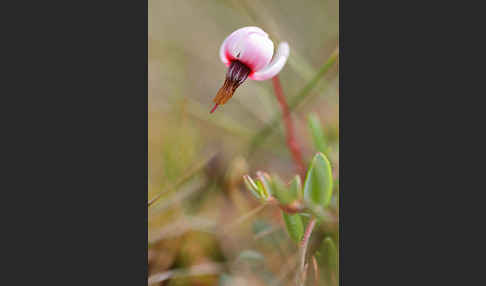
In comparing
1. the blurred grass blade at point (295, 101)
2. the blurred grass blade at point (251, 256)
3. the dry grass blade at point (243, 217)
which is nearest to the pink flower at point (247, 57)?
the blurred grass blade at point (295, 101)

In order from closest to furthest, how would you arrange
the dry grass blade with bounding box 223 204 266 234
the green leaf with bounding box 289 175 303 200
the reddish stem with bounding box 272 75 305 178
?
the green leaf with bounding box 289 175 303 200, the dry grass blade with bounding box 223 204 266 234, the reddish stem with bounding box 272 75 305 178

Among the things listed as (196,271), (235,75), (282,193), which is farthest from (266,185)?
(196,271)

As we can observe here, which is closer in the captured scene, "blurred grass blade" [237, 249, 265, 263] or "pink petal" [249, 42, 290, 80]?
"pink petal" [249, 42, 290, 80]

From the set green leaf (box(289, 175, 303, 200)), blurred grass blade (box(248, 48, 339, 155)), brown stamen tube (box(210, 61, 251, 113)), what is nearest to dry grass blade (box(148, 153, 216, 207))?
blurred grass blade (box(248, 48, 339, 155))

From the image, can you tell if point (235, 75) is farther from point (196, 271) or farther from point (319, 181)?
point (196, 271)

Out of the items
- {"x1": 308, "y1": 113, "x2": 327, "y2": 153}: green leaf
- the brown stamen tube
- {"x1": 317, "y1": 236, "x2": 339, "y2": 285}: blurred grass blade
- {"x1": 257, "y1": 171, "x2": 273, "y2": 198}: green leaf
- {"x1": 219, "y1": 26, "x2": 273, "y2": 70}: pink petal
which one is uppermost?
{"x1": 219, "y1": 26, "x2": 273, "y2": 70}: pink petal

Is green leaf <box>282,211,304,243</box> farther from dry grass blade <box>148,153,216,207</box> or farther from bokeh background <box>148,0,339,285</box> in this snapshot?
dry grass blade <box>148,153,216,207</box>
